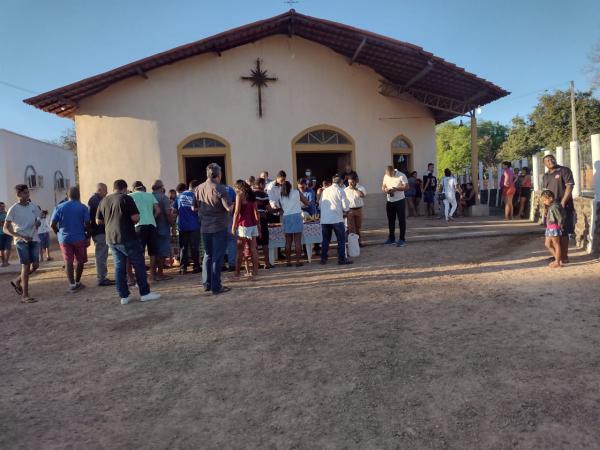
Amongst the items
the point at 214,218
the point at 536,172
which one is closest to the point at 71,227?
the point at 214,218

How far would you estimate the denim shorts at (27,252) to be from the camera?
675cm

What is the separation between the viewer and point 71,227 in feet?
23.4

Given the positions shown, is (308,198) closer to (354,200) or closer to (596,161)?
(354,200)

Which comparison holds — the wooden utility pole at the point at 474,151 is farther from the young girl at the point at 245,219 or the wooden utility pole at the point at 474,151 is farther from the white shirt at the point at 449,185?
the young girl at the point at 245,219

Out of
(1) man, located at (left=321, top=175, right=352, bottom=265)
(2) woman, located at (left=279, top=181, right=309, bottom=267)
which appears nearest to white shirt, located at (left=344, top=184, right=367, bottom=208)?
(1) man, located at (left=321, top=175, right=352, bottom=265)

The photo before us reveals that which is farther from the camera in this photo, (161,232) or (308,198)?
(308,198)

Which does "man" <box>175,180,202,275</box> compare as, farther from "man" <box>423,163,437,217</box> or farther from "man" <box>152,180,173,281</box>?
"man" <box>423,163,437,217</box>

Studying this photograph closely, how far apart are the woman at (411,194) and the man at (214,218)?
8.91 m

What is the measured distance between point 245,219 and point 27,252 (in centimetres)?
334

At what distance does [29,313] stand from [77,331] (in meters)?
1.56

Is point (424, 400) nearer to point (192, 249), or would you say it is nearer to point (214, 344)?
point (214, 344)

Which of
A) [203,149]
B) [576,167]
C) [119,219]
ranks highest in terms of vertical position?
[203,149]

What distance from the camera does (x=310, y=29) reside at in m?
12.3

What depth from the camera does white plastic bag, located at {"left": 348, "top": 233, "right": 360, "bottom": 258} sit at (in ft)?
28.1
